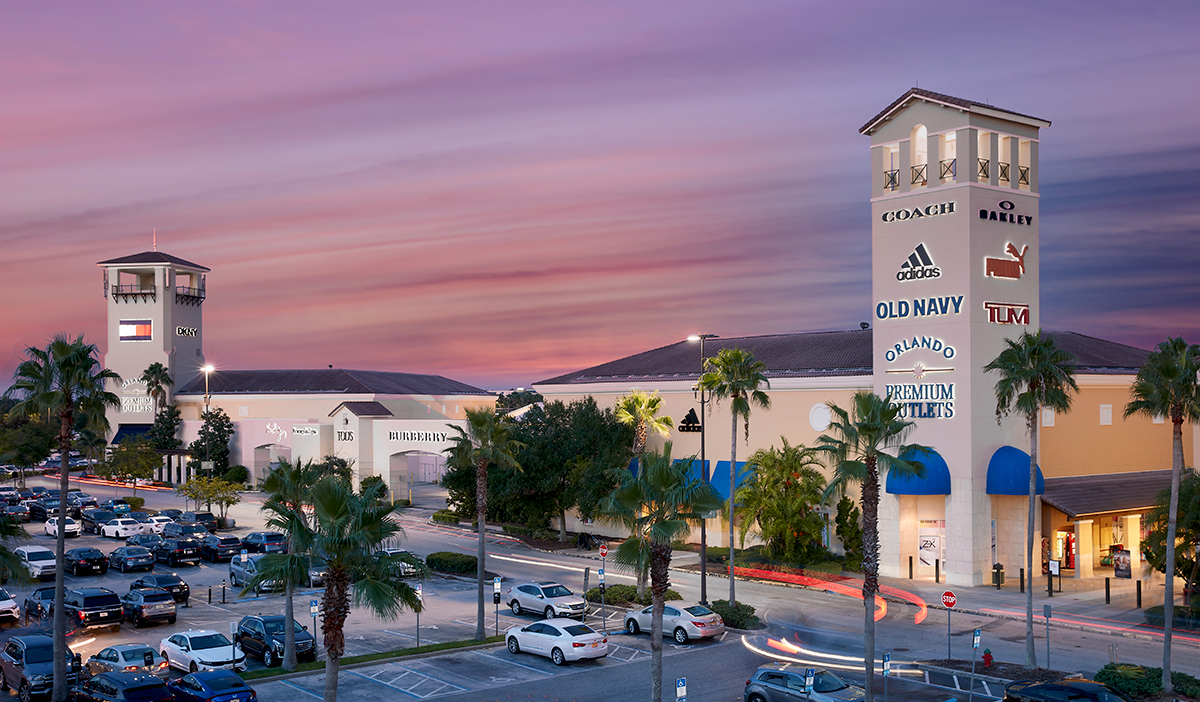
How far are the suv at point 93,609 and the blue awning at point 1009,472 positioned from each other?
38.4 metres

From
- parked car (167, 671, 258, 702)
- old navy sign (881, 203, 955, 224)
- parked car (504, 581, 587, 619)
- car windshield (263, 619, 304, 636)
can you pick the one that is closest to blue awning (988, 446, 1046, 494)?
old navy sign (881, 203, 955, 224)

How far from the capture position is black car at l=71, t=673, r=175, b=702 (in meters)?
25.8

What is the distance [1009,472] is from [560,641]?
24.4 m

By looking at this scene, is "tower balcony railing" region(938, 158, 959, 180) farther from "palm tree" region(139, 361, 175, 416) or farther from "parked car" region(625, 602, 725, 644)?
"palm tree" region(139, 361, 175, 416)

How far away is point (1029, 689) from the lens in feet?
83.2

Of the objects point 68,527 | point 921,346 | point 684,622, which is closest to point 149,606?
point 684,622

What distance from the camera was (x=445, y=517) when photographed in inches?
2837

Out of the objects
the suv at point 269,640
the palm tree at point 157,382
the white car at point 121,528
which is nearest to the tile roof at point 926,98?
the suv at point 269,640

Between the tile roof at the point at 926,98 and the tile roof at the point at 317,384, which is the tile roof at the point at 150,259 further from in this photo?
the tile roof at the point at 926,98

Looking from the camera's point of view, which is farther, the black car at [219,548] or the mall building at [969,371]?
the black car at [219,548]

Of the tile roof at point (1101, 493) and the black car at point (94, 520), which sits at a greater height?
the tile roof at point (1101, 493)

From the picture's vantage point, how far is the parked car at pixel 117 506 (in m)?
70.5

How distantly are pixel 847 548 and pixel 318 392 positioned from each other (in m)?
62.8

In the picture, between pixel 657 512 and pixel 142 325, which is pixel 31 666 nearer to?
pixel 657 512
